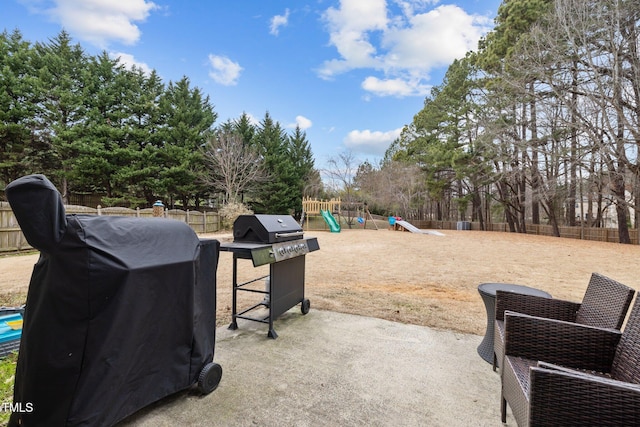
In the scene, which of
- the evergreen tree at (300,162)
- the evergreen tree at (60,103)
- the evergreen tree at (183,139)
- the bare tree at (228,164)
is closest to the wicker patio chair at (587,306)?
the bare tree at (228,164)

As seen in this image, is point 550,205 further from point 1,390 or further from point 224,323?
point 1,390

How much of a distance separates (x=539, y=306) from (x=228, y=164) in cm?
1833

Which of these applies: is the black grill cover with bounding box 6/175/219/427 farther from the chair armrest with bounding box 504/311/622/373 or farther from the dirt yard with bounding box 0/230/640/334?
the chair armrest with bounding box 504/311/622/373

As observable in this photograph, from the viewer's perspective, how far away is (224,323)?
3102 mm

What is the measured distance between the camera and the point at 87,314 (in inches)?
51.4

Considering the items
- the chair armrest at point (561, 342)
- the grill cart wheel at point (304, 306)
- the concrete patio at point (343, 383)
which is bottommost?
the concrete patio at point (343, 383)

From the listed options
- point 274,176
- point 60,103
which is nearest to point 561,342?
point 60,103

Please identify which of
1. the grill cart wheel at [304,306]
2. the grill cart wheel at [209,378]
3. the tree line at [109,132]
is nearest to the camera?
the grill cart wheel at [209,378]

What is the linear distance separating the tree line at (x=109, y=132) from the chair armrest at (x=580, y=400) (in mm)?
18051

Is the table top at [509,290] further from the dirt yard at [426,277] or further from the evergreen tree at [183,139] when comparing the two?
the evergreen tree at [183,139]

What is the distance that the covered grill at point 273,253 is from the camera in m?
2.51

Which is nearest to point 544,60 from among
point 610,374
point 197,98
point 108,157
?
point 610,374

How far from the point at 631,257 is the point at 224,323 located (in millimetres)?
10383

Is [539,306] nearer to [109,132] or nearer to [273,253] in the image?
[273,253]
